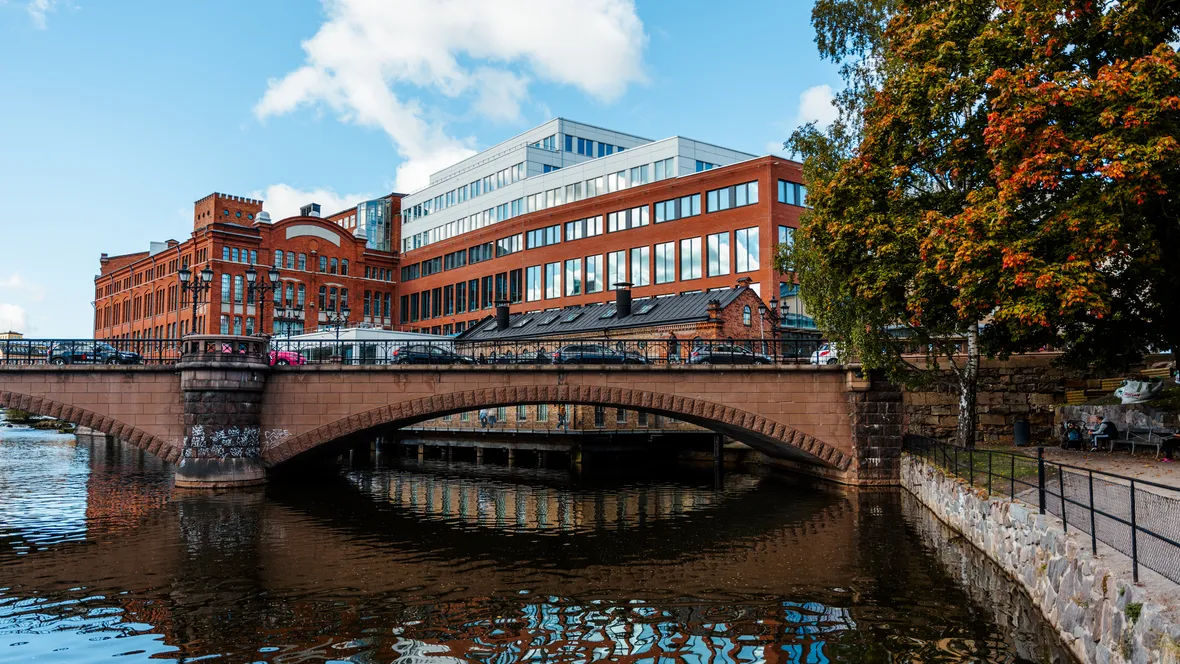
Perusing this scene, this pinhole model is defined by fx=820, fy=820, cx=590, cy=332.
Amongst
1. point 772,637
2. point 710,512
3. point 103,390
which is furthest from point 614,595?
point 103,390

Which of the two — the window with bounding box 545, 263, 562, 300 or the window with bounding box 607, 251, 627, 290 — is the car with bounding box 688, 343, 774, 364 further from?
the window with bounding box 545, 263, 562, 300

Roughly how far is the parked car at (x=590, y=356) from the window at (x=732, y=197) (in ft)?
94.6

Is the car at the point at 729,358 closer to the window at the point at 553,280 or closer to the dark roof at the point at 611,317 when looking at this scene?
the dark roof at the point at 611,317

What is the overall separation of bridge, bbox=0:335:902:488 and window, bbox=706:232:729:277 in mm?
31458

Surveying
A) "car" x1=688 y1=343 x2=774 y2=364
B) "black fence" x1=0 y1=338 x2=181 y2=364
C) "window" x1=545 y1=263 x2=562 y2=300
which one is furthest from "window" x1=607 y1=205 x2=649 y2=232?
"black fence" x1=0 y1=338 x2=181 y2=364

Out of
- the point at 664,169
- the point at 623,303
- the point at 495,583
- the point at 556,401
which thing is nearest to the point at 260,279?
the point at 664,169

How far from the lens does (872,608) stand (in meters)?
13.7

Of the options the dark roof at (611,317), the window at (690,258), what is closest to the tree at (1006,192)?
the dark roof at (611,317)

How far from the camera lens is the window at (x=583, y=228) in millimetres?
Result: 72188

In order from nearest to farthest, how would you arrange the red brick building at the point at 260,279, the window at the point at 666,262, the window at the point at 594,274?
the window at the point at 666,262, the window at the point at 594,274, the red brick building at the point at 260,279

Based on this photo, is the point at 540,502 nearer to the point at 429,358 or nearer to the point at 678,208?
the point at 429,358

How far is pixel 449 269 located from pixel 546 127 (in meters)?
18.5

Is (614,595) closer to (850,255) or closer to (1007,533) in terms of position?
(1007,533)

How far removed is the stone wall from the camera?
31406 millimetres
